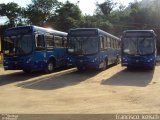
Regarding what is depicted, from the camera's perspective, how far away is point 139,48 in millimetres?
24172

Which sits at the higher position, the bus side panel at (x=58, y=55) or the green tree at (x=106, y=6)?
the green tree at (x=106, y=6)

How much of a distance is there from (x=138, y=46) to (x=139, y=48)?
6.2 inches

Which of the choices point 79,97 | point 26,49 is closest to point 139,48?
point 26,49

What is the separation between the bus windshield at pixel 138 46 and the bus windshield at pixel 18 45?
695 centimetres

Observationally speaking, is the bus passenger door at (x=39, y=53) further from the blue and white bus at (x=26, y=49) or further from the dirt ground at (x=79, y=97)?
the dirt ground at (x=79, y=97)

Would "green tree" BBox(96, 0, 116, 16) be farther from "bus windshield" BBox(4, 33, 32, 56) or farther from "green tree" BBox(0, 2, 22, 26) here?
"bus windshield" BBox(4, 33, 32, 56)

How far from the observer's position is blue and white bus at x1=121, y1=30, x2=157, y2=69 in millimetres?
23922

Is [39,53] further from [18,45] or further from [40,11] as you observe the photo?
[40,11]

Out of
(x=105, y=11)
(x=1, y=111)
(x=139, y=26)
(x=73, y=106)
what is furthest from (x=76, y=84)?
(x=105, y=11)

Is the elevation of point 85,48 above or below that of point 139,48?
above

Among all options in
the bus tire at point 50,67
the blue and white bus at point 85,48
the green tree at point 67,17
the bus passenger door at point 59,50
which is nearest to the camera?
the blue and white bus at point 85,48

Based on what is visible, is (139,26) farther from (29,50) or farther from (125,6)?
(29,50)

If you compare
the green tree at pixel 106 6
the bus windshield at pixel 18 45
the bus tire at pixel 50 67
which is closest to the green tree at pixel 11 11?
the green tree at pixel 106 6

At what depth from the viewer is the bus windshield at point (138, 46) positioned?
24062mm
